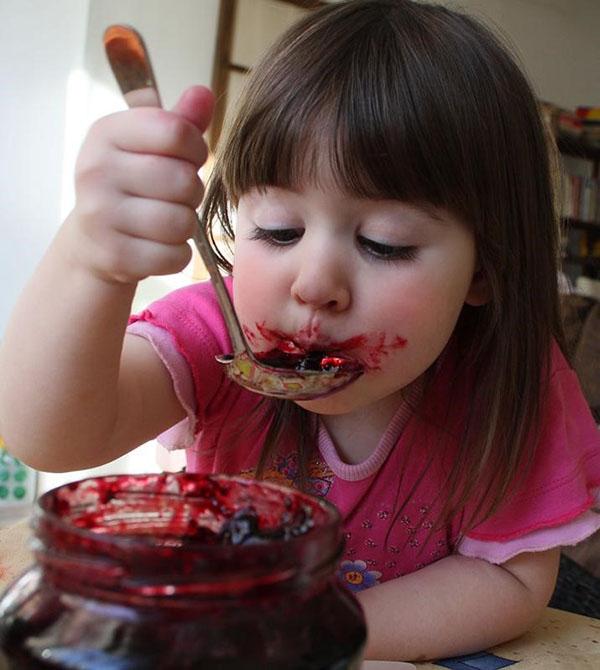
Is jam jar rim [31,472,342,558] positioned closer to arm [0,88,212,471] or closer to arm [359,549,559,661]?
arm [0,88,212,471]

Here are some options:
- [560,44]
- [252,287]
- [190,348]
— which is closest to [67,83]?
[190,348]

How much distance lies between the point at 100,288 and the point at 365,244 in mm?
194

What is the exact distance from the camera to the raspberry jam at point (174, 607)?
10.0 inches

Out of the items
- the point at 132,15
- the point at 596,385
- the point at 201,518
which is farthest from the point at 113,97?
the point at 201,518

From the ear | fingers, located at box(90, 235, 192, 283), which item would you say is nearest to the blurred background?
the ear

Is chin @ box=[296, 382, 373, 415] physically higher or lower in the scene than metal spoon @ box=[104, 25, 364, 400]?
lower

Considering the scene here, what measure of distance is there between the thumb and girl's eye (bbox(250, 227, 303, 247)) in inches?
7.0

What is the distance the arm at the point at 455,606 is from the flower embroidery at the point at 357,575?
0.08 m

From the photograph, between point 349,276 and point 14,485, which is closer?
point 349,276

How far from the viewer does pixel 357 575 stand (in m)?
0.75

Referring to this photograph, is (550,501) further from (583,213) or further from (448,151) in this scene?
(583,213)

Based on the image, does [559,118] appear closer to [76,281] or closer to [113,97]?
[113,97]

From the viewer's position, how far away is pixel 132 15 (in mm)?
2668

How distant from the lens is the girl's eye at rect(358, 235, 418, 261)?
581 mm
